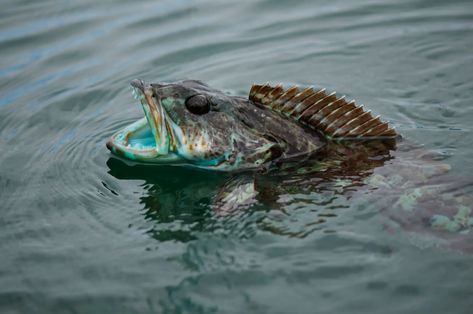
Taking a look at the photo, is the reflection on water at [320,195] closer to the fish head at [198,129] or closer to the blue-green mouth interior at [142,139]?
the fish head at [198,129]

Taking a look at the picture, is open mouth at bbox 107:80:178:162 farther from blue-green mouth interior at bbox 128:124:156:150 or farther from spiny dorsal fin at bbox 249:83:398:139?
spiny dorsal fin at bbox 249:83:398:139

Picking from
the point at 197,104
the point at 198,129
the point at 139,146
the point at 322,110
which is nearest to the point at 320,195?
the point at 322,110

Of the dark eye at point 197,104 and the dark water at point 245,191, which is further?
the dark eye at point 197,104

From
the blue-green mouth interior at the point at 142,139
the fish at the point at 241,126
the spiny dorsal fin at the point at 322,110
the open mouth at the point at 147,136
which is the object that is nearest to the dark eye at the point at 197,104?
the fish at the point at 241,126

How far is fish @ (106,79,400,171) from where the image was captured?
6.16 meters

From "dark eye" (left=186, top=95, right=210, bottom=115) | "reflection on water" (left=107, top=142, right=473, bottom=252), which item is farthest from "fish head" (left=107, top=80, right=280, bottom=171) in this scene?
"reflection on water" (left=107, top=142, right=473, bottom=252)

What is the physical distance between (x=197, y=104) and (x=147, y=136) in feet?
2.70

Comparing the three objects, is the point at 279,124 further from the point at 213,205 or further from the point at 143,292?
the point at 143,292

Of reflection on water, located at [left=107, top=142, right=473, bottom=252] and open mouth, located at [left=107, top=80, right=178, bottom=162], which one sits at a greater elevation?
open mouth, located at [left=107, top=80, right=178, bottom=162]

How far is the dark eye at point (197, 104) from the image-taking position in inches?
242

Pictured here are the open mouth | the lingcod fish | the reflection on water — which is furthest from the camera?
the open mouth

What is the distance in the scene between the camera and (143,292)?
4953 millimetres

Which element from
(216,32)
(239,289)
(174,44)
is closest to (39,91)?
(174,44)

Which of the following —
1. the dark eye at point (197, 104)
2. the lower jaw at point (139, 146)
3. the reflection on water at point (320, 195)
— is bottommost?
the reflection on water at point (320, 195)
